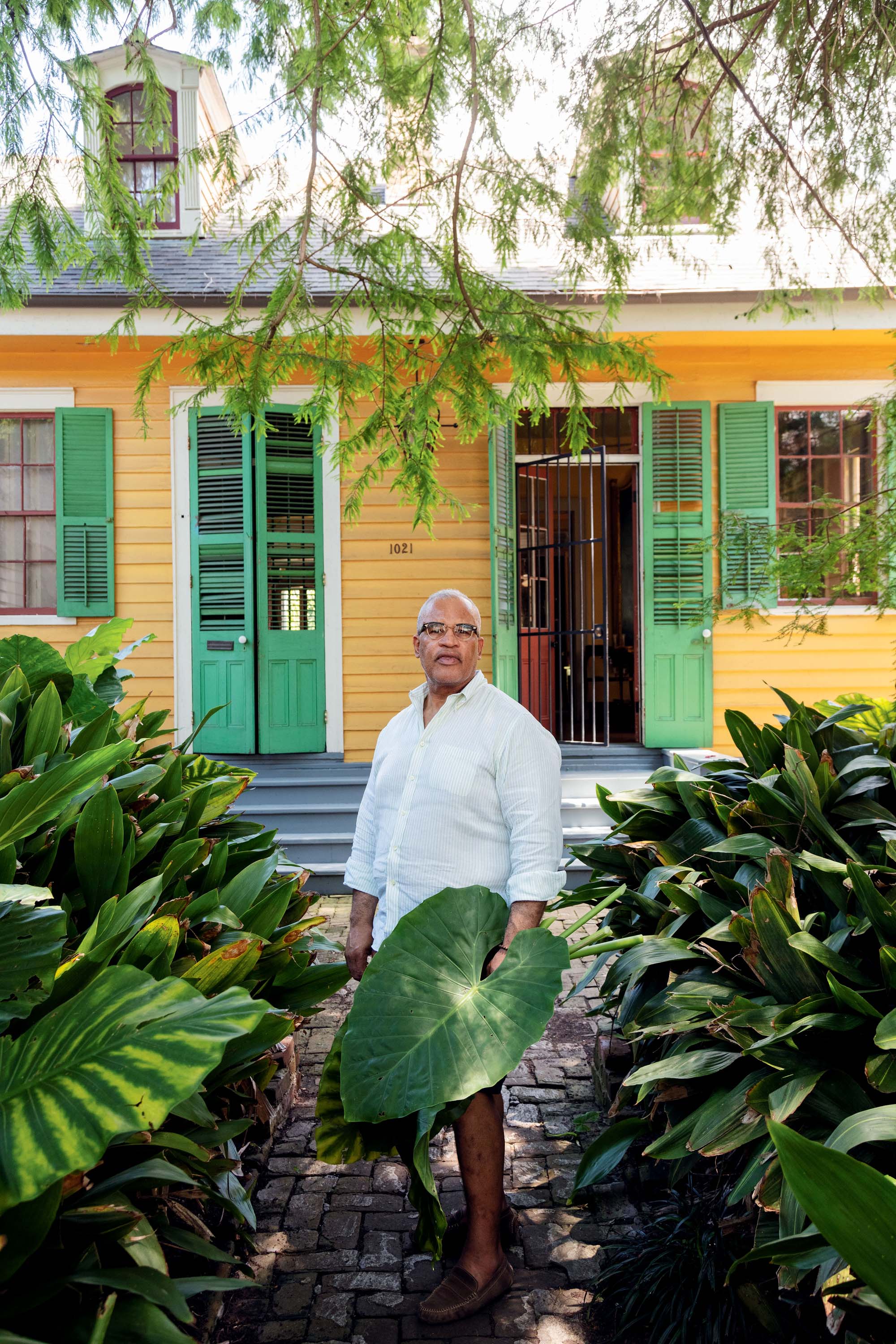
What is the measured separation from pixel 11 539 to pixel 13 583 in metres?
0.31

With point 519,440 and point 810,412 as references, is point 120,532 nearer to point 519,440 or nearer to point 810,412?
point 519,440

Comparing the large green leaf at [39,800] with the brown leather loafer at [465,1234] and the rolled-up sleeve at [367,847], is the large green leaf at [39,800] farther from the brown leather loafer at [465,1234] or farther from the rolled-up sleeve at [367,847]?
the brown leather loafer at [465,1234]

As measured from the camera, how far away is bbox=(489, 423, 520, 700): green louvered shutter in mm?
6453

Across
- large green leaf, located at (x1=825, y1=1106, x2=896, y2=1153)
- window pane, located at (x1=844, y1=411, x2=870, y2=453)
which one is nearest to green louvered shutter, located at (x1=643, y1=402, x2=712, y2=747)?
window pane, located at (x1=844, y1=411, x2=870, y2=453)

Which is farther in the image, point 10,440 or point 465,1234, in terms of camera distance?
point 10,440

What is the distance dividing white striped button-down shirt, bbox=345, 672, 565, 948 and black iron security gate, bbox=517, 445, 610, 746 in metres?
4.10

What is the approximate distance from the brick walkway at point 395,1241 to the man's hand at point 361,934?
660mm

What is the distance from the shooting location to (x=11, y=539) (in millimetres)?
6863

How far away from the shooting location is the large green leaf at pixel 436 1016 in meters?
1.81

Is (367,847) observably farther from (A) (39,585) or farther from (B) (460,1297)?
(A) (39,585)

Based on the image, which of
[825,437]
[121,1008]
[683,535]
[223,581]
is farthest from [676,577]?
[121,1008]

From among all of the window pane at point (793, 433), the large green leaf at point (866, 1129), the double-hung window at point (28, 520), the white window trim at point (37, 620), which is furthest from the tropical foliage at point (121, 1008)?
the window pane at point (793, 433)

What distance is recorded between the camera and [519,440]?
303 inches

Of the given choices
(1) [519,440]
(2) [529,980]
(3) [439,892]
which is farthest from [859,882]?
(1) [519,440]
